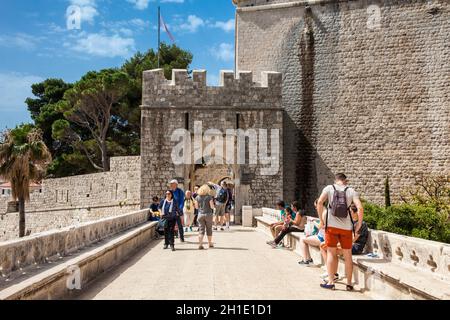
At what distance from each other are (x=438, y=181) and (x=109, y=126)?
78.2 feet

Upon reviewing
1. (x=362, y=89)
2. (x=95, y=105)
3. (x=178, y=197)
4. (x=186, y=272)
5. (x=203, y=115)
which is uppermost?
(x=95, y=105)

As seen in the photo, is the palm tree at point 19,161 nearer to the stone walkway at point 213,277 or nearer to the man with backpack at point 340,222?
the stone walkway at point 213,277

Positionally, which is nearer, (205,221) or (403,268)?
(403,268)

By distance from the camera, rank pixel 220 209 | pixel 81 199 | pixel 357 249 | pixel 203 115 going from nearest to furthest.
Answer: pixel 357 249 < pixel 220 209 < pixel 203 115 < pixel 81 199

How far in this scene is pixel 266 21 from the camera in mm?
21547

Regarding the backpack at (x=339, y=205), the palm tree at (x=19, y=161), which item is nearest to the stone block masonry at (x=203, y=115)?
the palm tree at (x=19, y=161)

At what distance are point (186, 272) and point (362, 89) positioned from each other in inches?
572

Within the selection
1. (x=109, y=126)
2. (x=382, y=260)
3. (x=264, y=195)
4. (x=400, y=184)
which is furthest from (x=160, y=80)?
(x=109, y=126)

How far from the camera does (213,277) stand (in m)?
7.14

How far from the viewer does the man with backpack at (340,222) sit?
6.15 m

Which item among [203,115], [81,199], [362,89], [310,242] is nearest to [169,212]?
[310,242]

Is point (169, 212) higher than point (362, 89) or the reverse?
the reverse

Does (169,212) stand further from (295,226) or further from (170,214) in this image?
(295,226)

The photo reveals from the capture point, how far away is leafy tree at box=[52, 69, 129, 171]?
107 ft
